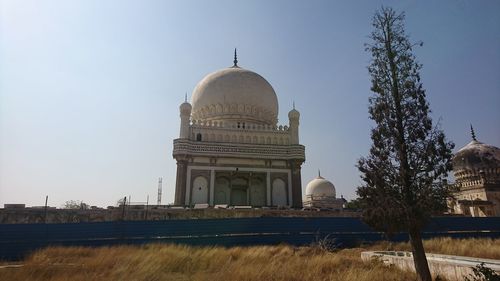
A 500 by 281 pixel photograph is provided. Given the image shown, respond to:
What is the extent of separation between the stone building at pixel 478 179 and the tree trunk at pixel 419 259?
2683 centimetres

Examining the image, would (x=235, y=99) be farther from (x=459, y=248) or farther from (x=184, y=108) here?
(x=459, y=248)

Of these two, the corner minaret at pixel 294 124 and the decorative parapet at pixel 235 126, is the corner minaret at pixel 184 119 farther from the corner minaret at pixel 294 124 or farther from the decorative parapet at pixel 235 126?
the corner minaret at pixel 294 124

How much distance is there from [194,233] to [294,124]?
72.2ft

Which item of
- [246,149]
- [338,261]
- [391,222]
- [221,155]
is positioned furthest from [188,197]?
[391,222]

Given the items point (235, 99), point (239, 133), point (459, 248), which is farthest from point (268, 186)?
point (459, 248)

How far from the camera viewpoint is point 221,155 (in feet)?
104

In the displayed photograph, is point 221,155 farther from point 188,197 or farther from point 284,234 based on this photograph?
point 284,234

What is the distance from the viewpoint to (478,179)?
35.5 m

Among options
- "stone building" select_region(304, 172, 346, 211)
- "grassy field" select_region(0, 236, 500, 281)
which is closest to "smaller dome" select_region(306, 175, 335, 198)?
"stone building" select_region(304, 172, 346, 211)

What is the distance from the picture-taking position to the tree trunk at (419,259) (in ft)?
25.6

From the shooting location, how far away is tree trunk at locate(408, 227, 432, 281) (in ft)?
25.6

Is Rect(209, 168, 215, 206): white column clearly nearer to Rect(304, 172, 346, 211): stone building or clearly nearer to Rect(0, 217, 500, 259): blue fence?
Rect(0, 217, 500, 259): blue fence

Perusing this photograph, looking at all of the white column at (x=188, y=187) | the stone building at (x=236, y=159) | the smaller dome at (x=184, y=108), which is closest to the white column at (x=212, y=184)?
the stone building at (x=236, y=159)

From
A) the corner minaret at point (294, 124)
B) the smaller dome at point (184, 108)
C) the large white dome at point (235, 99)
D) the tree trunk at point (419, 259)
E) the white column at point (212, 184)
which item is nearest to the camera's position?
the tree trunk at point (419, 259)
